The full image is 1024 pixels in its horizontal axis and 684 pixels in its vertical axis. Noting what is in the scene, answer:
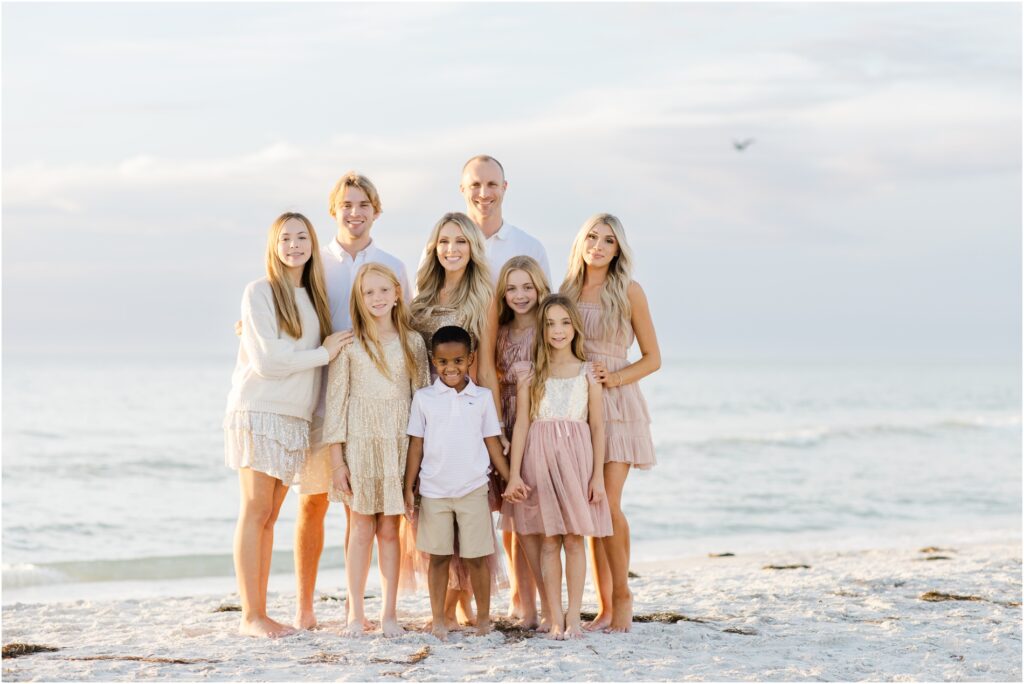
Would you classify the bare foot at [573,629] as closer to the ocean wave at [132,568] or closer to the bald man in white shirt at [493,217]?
the bald man in white shirt at [493,217]

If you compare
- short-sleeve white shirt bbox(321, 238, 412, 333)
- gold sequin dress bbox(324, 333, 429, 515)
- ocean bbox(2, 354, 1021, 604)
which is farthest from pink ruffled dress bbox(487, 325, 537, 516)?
ocean bbox(2, 354, 1021, 604)

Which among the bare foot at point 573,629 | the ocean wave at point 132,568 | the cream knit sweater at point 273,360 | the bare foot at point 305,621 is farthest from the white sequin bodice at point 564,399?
the ocean wave at point 132,568

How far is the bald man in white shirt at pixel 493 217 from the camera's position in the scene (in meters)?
5.41

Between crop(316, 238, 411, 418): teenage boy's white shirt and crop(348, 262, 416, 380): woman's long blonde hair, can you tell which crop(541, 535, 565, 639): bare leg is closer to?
crop(348, 262, 416, 380): woman's long blonde hair

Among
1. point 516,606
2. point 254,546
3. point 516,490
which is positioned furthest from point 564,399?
point 254,546

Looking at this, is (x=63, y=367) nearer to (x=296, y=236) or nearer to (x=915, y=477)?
(x=915, y=477)

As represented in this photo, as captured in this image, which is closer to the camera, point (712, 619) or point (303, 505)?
point (303, 505)

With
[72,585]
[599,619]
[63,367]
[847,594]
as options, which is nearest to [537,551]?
[599,619]

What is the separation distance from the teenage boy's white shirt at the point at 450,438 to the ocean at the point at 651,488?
11.3 feet

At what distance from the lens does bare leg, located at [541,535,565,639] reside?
488 cm

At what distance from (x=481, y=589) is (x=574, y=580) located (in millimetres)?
452

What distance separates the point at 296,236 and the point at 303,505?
54.3 inches

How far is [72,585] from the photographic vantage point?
848 cm

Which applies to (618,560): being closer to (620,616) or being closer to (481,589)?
(620,616)
